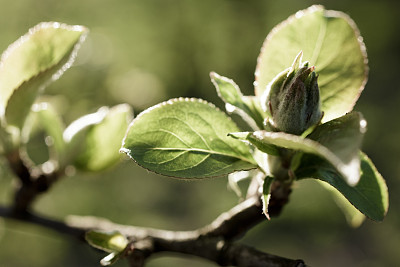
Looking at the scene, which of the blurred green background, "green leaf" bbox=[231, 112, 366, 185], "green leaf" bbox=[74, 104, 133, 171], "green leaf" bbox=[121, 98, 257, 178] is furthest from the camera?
the blurred green background

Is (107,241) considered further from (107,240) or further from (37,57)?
(37,57)

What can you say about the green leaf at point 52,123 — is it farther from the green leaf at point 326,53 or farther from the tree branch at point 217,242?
the green leaf at point 326,53

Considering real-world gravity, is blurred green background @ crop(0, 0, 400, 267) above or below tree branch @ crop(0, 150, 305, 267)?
below

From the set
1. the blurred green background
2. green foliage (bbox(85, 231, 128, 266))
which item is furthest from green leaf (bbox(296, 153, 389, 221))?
the blurred green background

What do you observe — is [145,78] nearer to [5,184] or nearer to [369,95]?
[5,184]

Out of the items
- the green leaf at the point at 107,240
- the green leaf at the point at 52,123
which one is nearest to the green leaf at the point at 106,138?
the green leaf at the point at 52,123

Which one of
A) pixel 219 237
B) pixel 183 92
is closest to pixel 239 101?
pixel 219 237

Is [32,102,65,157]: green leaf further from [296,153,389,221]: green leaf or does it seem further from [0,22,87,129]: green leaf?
[296,153,389,221]: green leaf
